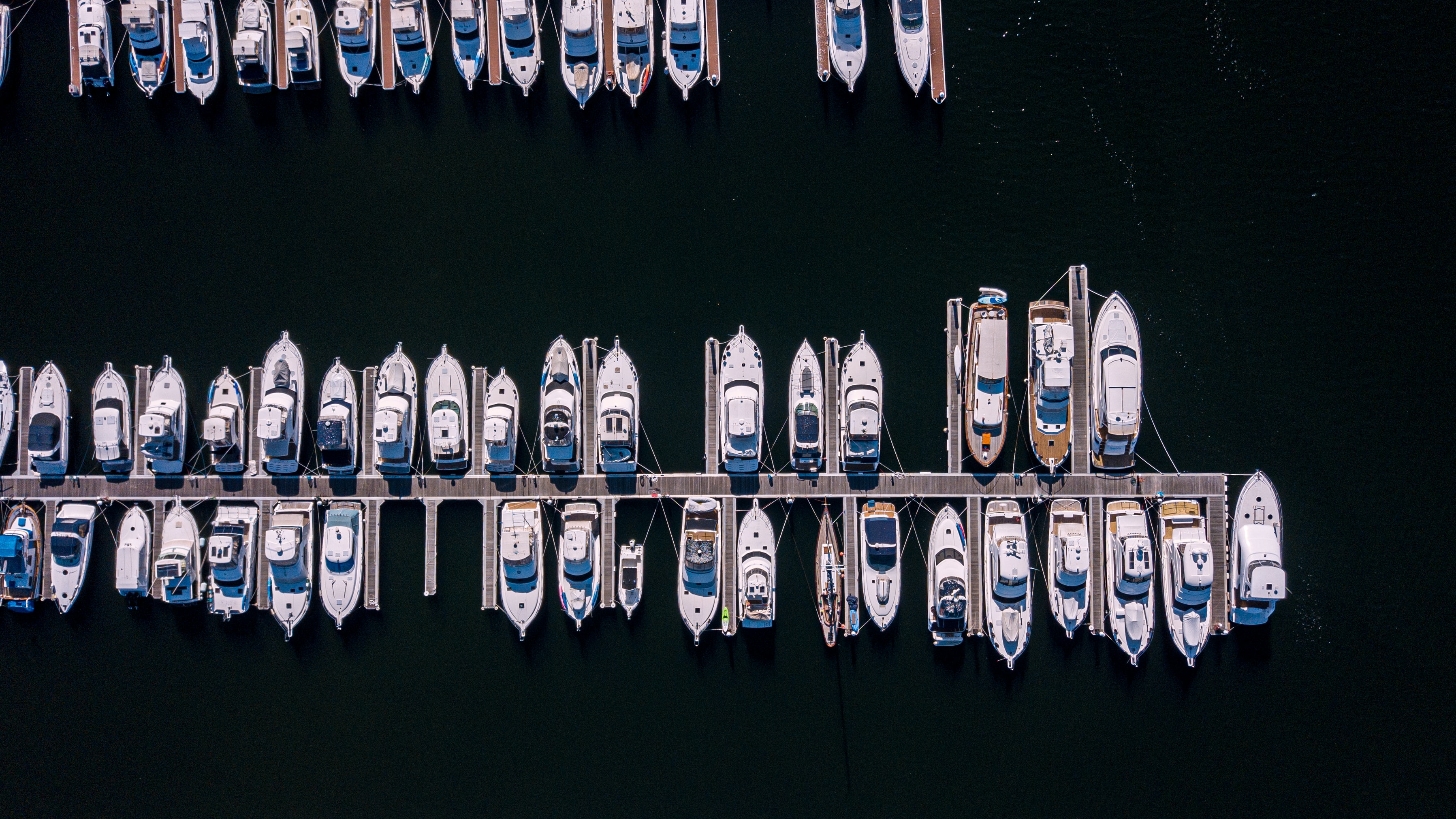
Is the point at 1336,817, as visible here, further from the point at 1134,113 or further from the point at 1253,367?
the point at 1134,113

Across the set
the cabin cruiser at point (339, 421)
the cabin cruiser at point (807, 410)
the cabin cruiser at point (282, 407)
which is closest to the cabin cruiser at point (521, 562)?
the cabin cruiser at point (339, 421)

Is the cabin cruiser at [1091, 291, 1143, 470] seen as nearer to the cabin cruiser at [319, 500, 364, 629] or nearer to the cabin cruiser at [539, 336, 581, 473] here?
the cabin cruiser at [539, 336, 581, 473]

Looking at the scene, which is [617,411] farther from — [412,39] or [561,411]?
[412,39]

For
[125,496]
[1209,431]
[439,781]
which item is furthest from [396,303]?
[1209,431]

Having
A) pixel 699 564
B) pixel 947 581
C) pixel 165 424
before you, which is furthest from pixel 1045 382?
pixel 165 424

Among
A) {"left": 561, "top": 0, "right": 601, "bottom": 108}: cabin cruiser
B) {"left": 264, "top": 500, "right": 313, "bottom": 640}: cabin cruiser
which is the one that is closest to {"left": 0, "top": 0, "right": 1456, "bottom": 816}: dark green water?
{"left": 561, "top": 0, "right": 601, "bottom": 108}: cabin cruiser
